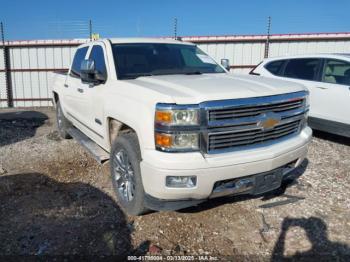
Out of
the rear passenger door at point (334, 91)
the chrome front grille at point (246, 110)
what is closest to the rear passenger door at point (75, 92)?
the chrome front grille at point (246, 110)

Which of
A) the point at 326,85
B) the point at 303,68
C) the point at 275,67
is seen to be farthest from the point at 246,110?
the point at 275,67

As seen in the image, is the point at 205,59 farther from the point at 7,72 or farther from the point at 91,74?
the point at 7,72

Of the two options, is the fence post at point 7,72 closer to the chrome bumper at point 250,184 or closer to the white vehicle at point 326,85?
Result: the white vehicle at point 326,85

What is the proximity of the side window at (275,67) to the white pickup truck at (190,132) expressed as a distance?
385 cm

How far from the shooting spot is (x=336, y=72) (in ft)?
21.7

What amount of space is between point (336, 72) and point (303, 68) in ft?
2.26

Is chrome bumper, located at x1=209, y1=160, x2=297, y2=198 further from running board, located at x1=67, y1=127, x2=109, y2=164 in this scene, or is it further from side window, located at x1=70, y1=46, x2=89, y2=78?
side window, located at x1=70, y1=46, x2=89, y2=78

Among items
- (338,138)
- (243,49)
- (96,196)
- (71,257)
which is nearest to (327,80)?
(338,138)

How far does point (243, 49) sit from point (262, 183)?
35.7ft

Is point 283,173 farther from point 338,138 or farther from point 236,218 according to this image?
point 338,138

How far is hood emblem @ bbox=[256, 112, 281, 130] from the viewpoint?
318cm

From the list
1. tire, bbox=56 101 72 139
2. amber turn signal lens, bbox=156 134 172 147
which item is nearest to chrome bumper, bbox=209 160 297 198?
amber turn signal lens, bbox=156 134 172 147

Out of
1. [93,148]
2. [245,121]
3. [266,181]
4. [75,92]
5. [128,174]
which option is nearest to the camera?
[245,121]

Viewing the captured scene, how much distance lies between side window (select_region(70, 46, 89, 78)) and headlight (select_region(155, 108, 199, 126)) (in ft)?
10.2
